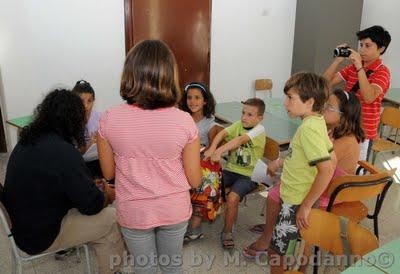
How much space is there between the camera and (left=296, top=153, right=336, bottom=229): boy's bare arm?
1646mm

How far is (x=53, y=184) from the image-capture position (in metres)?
1.64

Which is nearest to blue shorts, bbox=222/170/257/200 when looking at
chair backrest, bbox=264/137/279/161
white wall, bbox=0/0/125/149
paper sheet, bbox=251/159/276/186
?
paper sheet, bbox=251/159/276/186

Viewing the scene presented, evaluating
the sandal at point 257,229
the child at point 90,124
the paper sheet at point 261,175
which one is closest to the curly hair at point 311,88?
the paper sheet at point 261,175

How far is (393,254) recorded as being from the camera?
1.35 metres

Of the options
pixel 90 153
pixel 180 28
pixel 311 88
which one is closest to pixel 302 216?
pixel 311 88

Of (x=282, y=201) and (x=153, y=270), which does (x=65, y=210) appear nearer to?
(x=153, y=270)

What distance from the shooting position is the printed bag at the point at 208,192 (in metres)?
2.40

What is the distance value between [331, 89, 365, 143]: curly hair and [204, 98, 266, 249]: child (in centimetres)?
54

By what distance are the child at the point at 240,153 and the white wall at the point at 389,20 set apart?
3678 millimetres

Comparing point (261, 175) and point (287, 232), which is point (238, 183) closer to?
point (261, 175)

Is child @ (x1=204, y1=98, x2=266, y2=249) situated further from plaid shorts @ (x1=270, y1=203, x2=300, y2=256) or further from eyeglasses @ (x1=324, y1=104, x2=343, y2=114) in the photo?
plaid shorts @ (x1=270, y1=203, x2=300, y2=256)

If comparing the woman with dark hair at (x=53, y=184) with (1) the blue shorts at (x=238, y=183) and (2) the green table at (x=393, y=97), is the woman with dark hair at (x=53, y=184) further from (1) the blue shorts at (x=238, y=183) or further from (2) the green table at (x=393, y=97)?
(2) the green table at (x=393, y=97)

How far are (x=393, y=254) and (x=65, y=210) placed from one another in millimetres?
1373

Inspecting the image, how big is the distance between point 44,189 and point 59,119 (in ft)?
1.02
